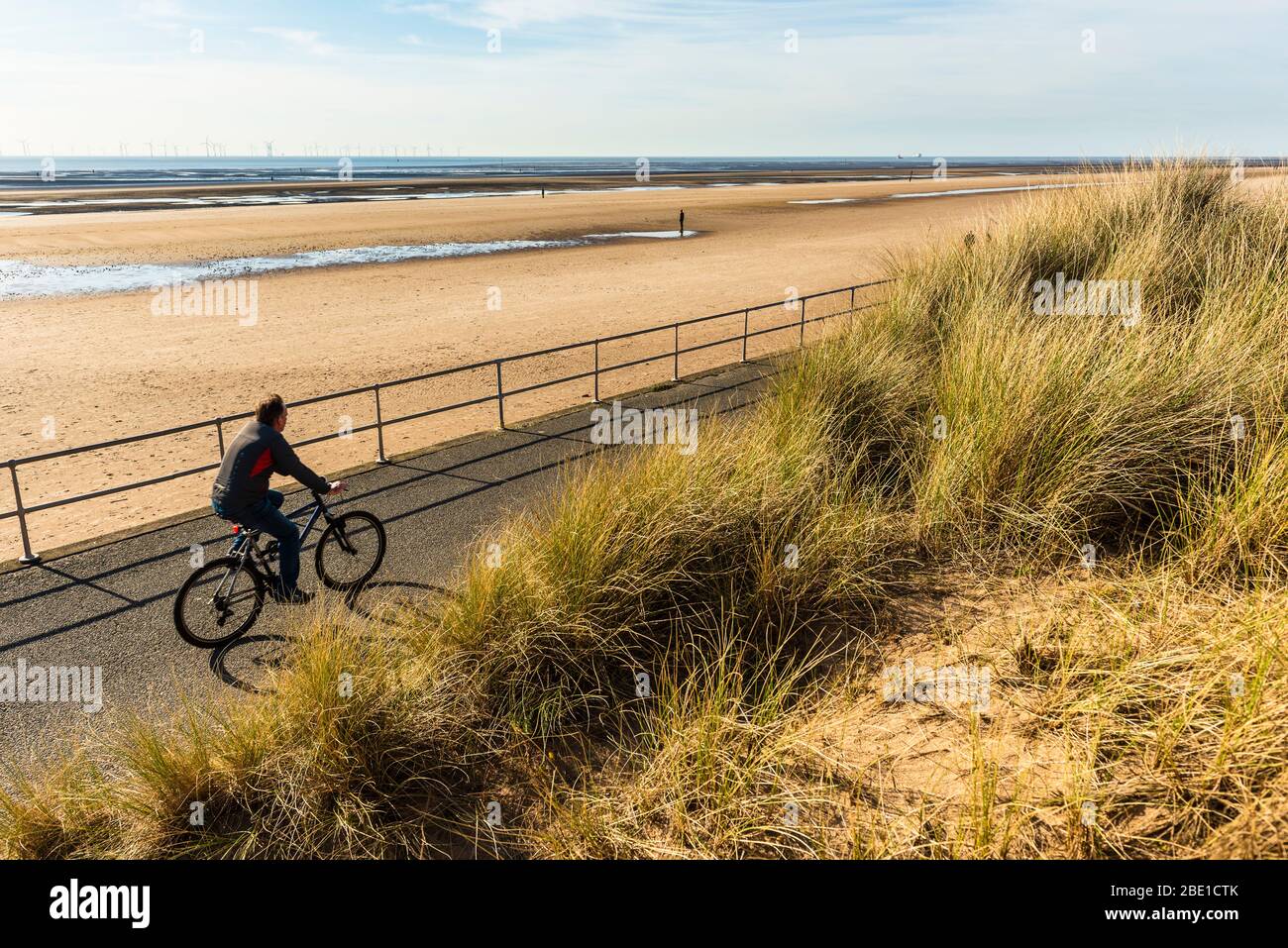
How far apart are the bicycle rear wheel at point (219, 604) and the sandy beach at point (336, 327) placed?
460cm

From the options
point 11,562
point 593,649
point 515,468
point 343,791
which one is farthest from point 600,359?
point 343,791

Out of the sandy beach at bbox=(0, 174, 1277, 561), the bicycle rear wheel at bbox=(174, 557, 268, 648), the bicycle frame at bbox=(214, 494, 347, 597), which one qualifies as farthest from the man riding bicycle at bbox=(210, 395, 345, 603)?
the sandy beach at bbox=(0, 174, 1277, 561)

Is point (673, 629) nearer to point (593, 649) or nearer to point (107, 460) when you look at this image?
point (593, 649)

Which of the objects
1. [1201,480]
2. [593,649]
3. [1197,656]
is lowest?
[593,649]

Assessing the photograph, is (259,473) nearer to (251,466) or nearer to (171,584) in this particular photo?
(251,466)

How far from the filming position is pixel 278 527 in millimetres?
6539

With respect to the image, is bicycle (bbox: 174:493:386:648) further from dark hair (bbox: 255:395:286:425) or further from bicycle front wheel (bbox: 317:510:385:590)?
dark hair (bbox: 255:395:286:425)

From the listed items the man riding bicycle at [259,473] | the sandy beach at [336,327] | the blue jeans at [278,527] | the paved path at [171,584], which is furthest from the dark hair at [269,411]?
the sandy beach at [336,327]

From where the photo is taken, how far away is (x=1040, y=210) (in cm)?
1340

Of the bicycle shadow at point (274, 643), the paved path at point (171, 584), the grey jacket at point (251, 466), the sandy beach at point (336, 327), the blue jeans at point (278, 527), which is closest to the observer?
the paved path at point (171, 584)

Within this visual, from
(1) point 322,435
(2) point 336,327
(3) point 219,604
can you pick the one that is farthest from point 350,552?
(2) point 336,327

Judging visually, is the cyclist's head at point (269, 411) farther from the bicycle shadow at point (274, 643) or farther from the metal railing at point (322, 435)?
the metal railing at point (322, 435)

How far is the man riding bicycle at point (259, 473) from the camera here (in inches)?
244
